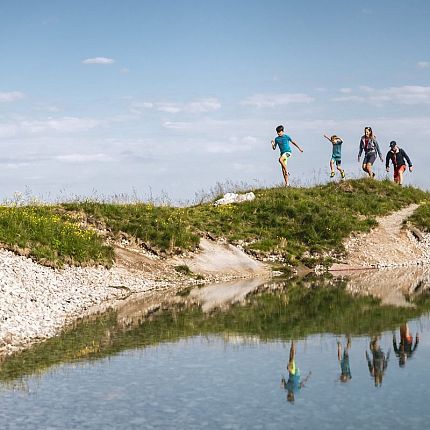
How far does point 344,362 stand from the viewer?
15672 mm

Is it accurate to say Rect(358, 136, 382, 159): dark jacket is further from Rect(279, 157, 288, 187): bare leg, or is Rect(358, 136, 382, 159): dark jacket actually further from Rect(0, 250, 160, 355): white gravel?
Rect(0, 250, 160, 355): white gravel

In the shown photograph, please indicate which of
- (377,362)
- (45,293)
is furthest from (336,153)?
(377,362)

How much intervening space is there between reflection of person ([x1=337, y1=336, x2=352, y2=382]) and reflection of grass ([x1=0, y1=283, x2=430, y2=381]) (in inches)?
76.2

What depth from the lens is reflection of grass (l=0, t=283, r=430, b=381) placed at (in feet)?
55.8

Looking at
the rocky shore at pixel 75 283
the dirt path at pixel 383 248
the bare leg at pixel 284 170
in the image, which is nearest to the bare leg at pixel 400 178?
the dirt path at pixel 383 248

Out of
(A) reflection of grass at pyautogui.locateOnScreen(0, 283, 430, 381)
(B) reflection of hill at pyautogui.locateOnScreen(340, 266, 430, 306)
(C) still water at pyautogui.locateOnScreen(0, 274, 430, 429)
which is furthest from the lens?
(B) reflection of hill at pyautogui.locateOnScreen(340, 266, 430, 306)

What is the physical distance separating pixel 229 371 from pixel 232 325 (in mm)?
6316

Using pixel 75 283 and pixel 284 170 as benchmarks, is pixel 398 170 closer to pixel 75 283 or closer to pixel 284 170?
pixel 284 170

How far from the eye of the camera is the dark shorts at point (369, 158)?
50375 mm

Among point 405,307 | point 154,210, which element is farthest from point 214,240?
point 405,307

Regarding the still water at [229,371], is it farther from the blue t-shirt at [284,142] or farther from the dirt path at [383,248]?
the blue t-shirt at [284,142]

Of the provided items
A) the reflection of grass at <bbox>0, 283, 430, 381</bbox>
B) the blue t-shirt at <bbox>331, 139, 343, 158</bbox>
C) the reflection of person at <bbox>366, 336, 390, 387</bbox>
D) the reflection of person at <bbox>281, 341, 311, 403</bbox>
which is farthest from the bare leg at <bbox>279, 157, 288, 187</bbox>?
the reflection of person at <bbox>281, 341, 311, 403</bbox>

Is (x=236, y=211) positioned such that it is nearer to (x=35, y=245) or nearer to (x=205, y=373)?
(x=35, y=245)

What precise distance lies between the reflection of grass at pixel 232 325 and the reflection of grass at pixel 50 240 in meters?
8.29
